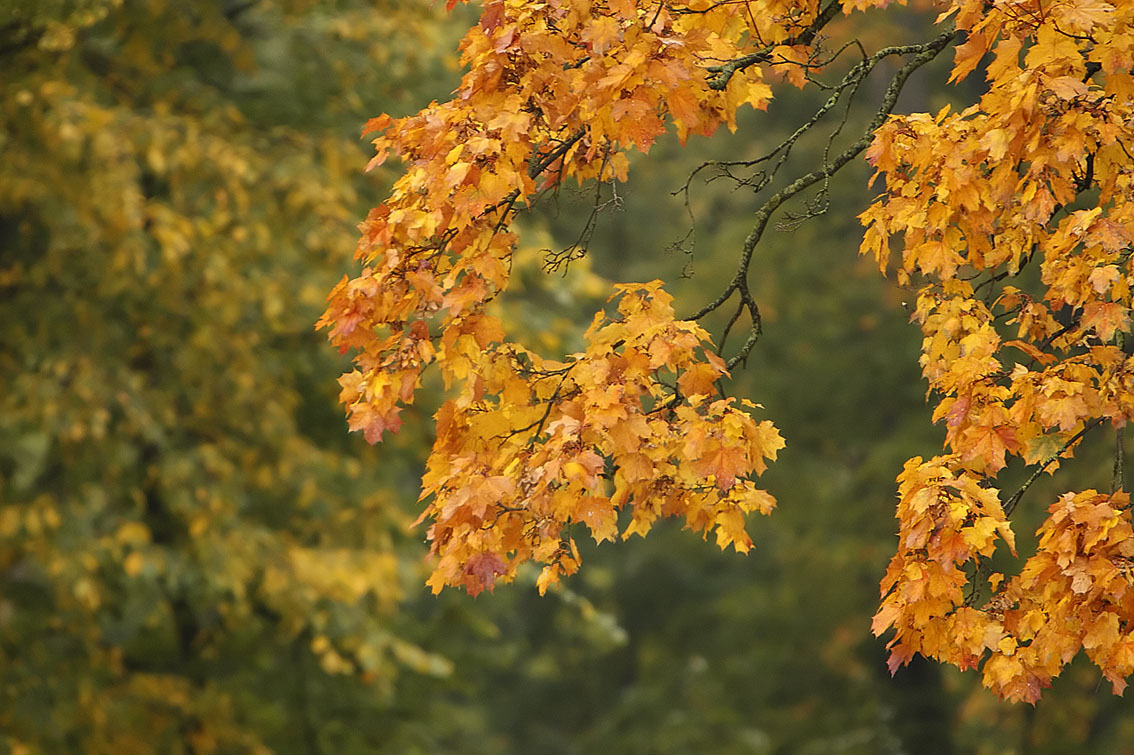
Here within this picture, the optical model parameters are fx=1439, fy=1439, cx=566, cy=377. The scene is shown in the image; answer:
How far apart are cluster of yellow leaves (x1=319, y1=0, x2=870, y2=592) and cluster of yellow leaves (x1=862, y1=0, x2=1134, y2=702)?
0.52 m

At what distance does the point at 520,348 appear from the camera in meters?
4.17

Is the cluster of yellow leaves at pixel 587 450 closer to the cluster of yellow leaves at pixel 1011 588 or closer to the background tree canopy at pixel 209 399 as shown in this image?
the cluster of yellow leaves at pixel 1011 588

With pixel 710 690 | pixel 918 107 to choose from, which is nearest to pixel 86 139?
pixel 918 107

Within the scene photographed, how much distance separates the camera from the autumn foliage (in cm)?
368

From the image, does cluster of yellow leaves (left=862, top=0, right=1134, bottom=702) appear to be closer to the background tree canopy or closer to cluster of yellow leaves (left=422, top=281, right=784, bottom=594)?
cluster of yellow leaves (left=422, top=281, right=784, bottom=594)

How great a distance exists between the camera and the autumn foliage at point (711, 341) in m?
3.68

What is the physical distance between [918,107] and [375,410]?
37.2ft

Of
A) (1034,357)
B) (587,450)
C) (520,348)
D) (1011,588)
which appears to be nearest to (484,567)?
(587,450)

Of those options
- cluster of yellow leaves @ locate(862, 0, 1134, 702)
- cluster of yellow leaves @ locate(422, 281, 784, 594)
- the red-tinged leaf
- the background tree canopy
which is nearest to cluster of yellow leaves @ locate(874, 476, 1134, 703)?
cluster of yellow leaves @ locate(862, 0, 1134, 702)

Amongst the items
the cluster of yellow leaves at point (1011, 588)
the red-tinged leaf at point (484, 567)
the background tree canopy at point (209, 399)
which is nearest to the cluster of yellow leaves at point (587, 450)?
the red-tinged leaf at point (484, 567)

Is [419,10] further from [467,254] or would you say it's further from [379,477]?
[467,254]

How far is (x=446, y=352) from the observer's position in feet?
13.2

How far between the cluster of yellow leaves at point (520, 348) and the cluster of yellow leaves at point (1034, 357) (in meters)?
0.52

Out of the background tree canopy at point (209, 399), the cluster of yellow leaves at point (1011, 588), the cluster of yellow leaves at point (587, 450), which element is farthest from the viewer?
the background tree canopy at point (209, 399)
